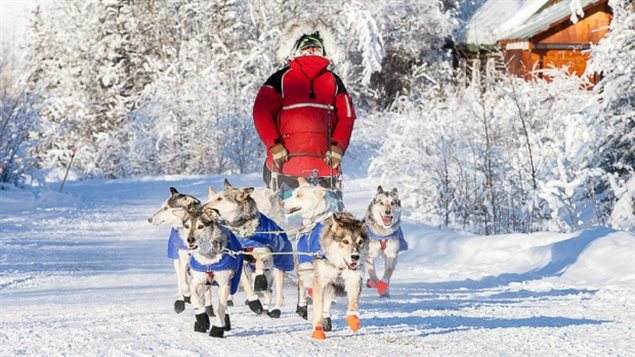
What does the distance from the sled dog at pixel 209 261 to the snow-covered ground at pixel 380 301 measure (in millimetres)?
129

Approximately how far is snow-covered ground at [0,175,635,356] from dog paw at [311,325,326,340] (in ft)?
0.13

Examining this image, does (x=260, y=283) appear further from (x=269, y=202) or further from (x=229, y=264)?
(x=269, y=202)

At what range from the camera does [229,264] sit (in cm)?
659

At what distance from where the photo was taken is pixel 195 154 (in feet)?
89.9

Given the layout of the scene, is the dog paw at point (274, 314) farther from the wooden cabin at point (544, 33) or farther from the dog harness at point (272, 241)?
the wooden cabin at point (544, 33)

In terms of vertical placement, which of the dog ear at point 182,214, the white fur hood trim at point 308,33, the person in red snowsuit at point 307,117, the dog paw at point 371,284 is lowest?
the dog paw at point 371,284

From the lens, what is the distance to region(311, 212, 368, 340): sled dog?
6547 millimetres

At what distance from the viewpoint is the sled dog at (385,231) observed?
887 centimetres

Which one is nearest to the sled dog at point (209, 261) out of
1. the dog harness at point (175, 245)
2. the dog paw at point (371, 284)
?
the dog harness at point (175, 245)

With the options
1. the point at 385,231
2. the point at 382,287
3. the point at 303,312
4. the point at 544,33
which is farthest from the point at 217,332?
the point at 544,33

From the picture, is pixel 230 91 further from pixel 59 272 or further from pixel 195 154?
pixel 59 272

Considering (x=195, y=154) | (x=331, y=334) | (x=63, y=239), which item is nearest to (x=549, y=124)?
(x=63, y=239)

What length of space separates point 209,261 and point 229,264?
16 centimetres

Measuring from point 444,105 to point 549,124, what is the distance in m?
5.14
